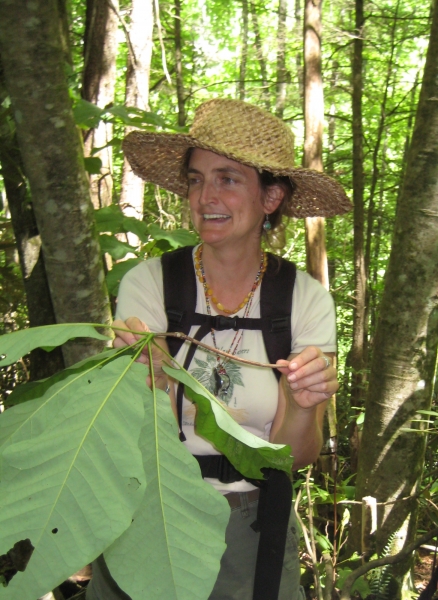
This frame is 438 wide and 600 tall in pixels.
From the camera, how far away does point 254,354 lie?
1.89m

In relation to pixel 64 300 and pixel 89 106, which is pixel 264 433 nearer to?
pixel 64 300

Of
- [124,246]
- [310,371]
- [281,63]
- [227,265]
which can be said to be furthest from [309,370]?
[281,63]

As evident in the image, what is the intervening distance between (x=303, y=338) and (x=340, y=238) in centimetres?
862

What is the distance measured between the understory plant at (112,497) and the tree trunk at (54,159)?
4.13 feet

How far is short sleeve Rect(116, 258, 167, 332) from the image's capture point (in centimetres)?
189

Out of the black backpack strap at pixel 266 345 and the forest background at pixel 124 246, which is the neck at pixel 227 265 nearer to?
the black backpack strap at pixel 266 345

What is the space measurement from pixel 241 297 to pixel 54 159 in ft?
2.66

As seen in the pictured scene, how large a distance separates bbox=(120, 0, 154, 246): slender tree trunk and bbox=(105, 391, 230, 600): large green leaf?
11.9 feet

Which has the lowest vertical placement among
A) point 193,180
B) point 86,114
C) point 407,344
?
point 407,344

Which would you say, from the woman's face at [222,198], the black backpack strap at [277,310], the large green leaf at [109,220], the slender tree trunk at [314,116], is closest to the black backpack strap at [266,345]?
the black backpack strap at [277,310]

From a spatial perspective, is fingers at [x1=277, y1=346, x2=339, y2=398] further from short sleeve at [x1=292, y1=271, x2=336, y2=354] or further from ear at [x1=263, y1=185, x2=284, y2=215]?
ear at [x1=263, y1=185, x2=284, y2=215]

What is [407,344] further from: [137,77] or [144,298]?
[137,77]

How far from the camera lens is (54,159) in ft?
6.57

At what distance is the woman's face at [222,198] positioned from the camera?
6.67 ft
